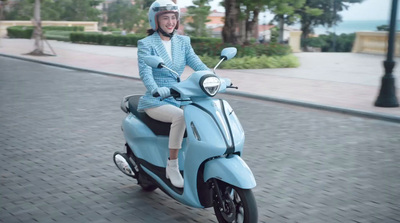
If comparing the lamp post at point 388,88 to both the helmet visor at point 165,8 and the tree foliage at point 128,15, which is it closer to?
the helmet visor at point 165,8

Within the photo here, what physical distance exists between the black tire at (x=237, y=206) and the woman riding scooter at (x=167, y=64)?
1.49 feet

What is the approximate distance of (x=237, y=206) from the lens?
379cm

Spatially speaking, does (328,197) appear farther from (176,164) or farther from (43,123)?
(43,123)

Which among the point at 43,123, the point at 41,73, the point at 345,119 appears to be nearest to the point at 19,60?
the point at 41,73

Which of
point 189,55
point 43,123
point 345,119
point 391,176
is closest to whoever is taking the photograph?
point 189,55

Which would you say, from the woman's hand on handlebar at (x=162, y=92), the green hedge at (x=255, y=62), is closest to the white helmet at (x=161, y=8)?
the woman's hand on handlebar at (x=162, y=92)

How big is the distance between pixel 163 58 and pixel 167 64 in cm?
6

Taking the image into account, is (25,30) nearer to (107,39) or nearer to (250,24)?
(107,39)

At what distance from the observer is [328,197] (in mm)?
4891

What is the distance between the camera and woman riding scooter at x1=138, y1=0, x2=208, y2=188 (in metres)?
4.16

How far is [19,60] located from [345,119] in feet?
52.9

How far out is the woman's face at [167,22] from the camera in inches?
172

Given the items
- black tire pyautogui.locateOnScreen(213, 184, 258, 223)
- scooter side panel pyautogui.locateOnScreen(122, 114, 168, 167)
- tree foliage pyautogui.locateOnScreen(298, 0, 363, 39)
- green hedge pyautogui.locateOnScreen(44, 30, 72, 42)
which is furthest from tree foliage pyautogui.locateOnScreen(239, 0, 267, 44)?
tree foliage pyautogui.locateOnScreen(298, 0, 363, 39)

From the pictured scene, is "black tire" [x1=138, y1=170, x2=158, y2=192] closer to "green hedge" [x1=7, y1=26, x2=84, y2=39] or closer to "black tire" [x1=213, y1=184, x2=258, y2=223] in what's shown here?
"black tire" [x1=213, y1=184, x2=258, y2=223]
